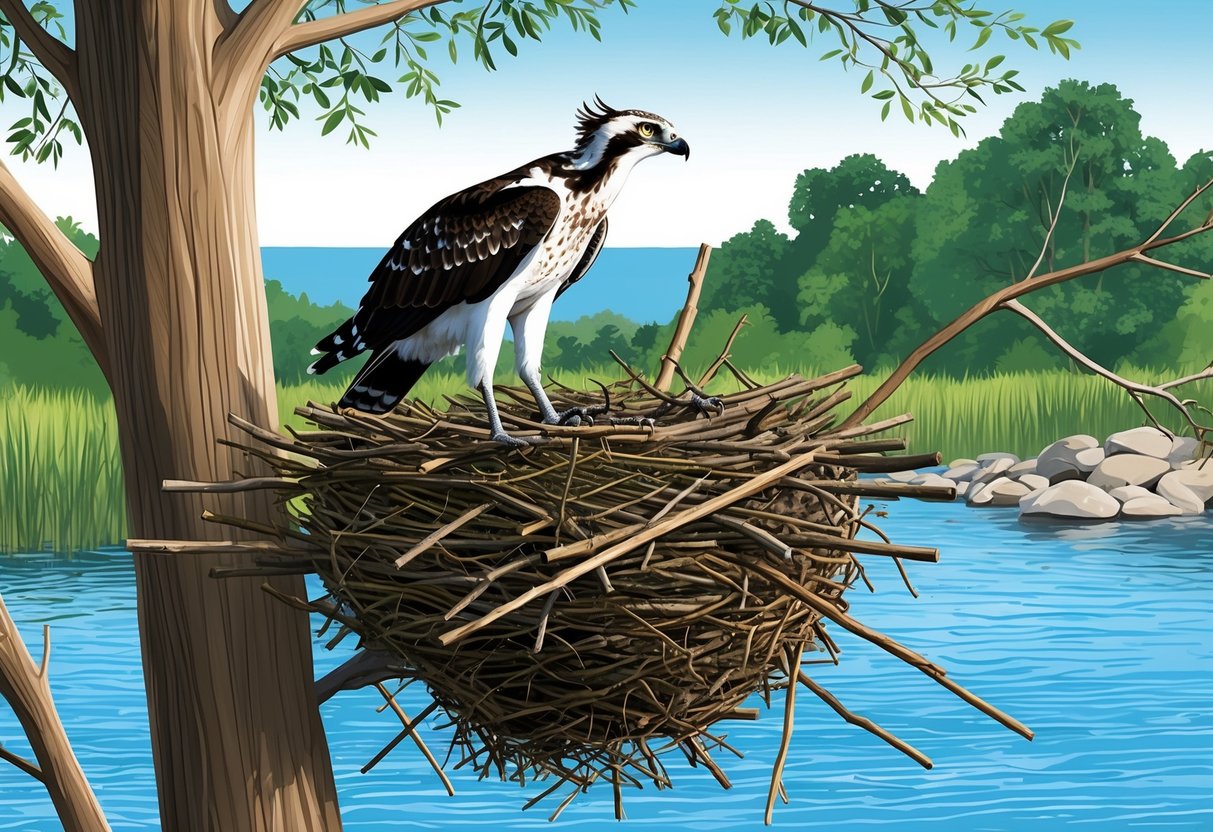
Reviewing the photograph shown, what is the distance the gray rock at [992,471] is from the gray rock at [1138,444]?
3.90ft

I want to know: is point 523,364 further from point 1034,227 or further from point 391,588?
point 1034,227

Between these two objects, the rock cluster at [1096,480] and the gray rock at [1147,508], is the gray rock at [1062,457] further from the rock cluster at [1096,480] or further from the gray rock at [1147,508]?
the gray rock at [1147,508]

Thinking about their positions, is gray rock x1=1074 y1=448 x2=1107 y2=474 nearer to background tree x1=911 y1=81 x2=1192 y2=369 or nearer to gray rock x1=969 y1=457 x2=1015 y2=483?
gray rock x1=969 y1=457 x2=1015 y2=483

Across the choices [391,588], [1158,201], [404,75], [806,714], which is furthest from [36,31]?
[1158,201]

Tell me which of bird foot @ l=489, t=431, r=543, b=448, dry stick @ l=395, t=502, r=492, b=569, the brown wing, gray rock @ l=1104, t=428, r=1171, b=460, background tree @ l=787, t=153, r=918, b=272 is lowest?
gray rock @ l=1104, t=428, r=1171, b=460

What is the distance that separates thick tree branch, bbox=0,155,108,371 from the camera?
3834mm

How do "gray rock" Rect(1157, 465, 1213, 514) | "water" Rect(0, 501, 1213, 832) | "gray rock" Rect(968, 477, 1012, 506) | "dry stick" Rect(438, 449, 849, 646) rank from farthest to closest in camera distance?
1. "gray rock" Rect(968, 477, 1012, 506)
2. "gray rock" Rect(1157, 465, 1213, 514)
3. "water" Rect(0, 501, 1213, 832)
4. "dry stick" Rect(438, 449, 849, 646)

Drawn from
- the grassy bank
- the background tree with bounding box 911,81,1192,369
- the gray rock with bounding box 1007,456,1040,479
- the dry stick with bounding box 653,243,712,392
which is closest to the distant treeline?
the background tree with bounding box 911,81,1192,369

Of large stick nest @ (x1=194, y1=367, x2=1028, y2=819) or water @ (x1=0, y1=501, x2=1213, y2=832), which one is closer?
large stick nest @ (x1=194, y1=367, x2=1028, y2=819)

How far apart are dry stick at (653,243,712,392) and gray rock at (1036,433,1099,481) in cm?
1393

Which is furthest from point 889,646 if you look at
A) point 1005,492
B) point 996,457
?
point 996,457

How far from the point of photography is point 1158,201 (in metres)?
30.4

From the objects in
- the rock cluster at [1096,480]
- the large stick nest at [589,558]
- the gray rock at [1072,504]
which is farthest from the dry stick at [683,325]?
the gray rock at [1072,504]

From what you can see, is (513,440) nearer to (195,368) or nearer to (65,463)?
(195,368)
